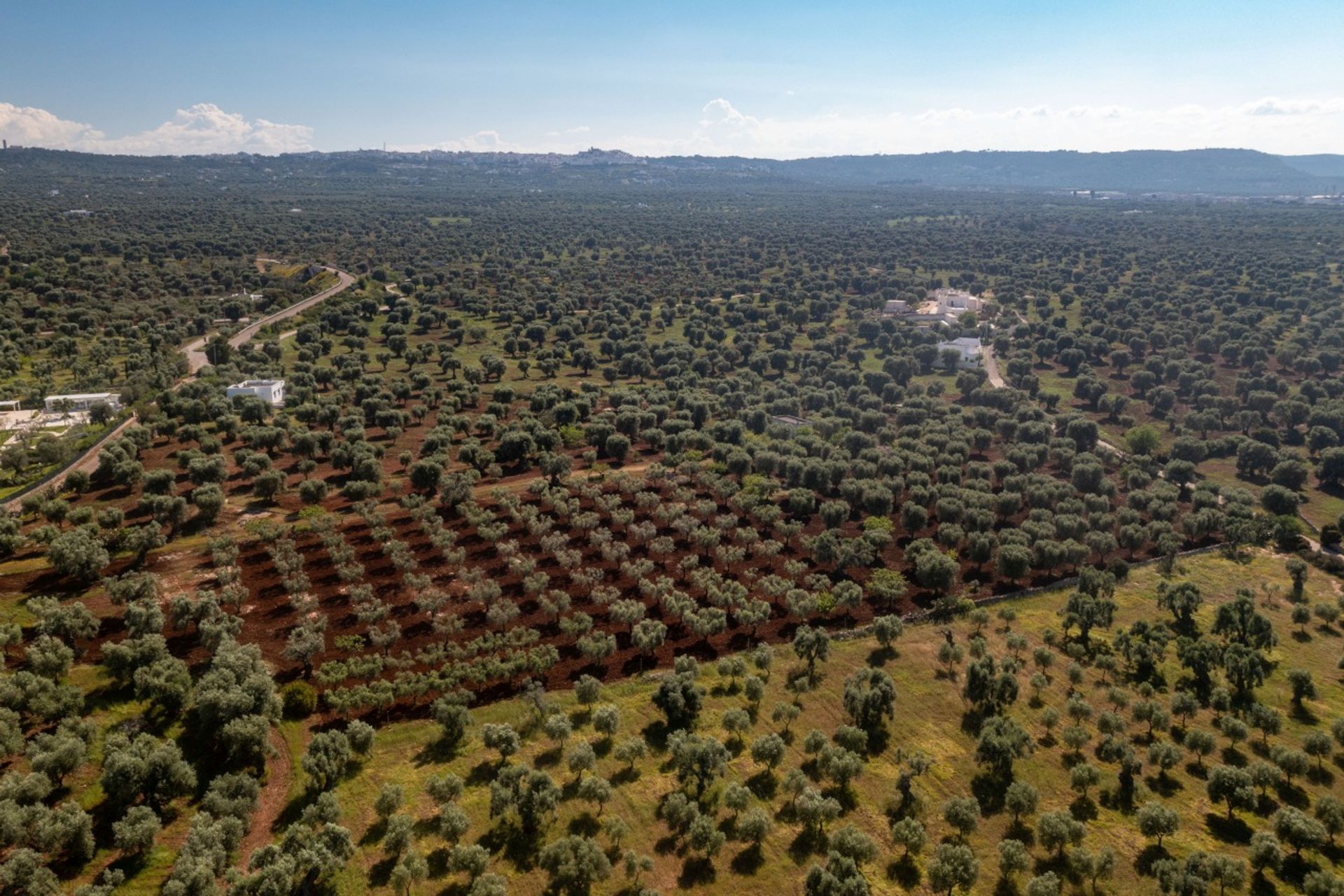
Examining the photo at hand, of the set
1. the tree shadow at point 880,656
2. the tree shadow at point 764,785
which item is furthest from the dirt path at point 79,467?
the tree shadow at point 880,656

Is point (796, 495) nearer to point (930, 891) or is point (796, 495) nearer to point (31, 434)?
point (930, 891)

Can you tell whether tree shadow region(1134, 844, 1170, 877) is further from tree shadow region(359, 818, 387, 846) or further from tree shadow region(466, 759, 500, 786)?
tree shadow region(359, 818, 387, 846)

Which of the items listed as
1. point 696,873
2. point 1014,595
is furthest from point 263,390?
point 1014,595

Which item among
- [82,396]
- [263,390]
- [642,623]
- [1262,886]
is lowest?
[1262,886]

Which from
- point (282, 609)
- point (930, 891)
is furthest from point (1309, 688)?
point (282, 609)

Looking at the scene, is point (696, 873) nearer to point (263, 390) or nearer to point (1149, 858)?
point (1149, 858)

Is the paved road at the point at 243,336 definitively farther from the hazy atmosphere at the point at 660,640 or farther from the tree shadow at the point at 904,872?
the tree shadow at the point at 904,872
